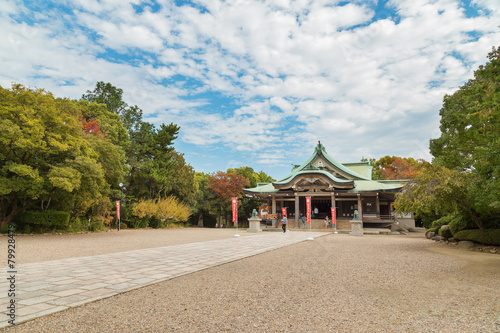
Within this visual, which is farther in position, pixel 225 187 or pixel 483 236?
pixel 225 187

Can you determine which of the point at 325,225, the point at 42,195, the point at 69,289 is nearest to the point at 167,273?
the point at 69,289

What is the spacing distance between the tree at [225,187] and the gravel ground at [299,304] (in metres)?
25.5

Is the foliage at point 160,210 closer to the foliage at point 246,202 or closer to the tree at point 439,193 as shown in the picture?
the foliage at point 246,202

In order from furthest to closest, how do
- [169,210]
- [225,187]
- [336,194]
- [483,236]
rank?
1. [225,187]
2. [169,210]
3. [336,194]
4. [483,236]

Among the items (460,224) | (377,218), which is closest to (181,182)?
(377,218)

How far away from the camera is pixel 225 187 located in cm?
3156

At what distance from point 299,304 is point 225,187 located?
2796 centimetres

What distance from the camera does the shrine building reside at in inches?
941

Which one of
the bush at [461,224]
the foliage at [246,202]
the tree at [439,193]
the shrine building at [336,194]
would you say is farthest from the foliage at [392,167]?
the tree at [439,193]

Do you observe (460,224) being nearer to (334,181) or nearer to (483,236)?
(483,236)

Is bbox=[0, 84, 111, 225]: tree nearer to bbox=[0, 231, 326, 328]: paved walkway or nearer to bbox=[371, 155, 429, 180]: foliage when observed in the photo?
bbox=[0, 231, 326, 328]: paved walkway

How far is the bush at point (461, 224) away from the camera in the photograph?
11.8 meters

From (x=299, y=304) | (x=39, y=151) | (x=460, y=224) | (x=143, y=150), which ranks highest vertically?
(x=143, y=150)

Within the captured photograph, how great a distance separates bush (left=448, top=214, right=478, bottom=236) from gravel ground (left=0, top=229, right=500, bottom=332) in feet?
22.9
